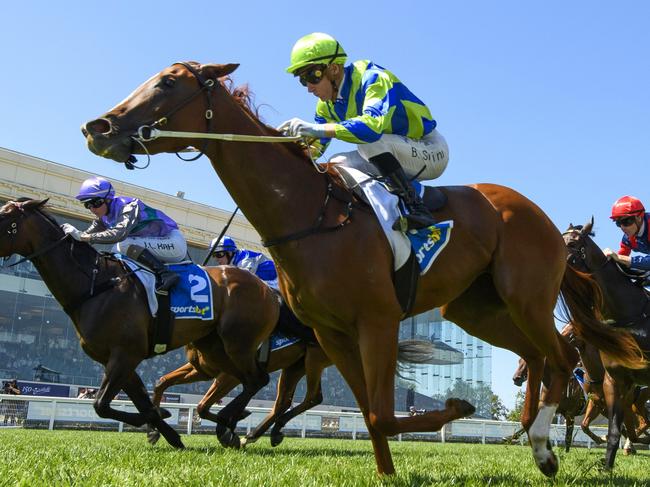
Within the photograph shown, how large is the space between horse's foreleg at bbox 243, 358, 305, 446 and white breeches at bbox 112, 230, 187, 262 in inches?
91.1

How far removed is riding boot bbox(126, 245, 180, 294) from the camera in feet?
25.4

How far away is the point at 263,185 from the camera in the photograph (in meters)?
4.21

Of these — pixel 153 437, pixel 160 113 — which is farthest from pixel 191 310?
pixel 160 113

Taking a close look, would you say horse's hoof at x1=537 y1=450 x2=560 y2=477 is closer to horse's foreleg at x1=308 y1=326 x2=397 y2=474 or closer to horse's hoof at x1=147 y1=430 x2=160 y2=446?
horse's foreleg at x1=308 y1=326 x2=397 y2=474

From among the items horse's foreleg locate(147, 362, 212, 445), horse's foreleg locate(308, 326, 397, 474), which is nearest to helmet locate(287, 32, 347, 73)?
horse's foreleg locate(308, 326, 397, 474)

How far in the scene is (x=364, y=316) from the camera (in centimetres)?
391

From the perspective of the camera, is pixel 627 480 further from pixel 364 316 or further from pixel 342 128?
pixel 342 128

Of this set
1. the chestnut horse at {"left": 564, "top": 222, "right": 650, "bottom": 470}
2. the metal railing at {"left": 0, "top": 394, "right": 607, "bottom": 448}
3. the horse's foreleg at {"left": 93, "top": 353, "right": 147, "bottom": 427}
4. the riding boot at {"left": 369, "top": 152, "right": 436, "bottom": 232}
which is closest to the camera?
the riding boot at {"left": 369, "top": 152, "right": 436, "bottom": 232}

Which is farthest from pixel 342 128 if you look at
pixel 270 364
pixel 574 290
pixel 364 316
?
pixel 270 364

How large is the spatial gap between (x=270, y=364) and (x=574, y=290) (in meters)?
4.52

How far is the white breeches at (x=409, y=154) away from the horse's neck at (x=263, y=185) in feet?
1.55

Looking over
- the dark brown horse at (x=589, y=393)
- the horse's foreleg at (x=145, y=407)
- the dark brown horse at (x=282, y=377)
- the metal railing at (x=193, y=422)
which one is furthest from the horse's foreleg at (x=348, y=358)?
the metal railing at (x=193, y=422)

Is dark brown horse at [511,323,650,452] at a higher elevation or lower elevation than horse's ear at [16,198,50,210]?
lower

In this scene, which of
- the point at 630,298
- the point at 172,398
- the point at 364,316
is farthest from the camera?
the point at 172,398
